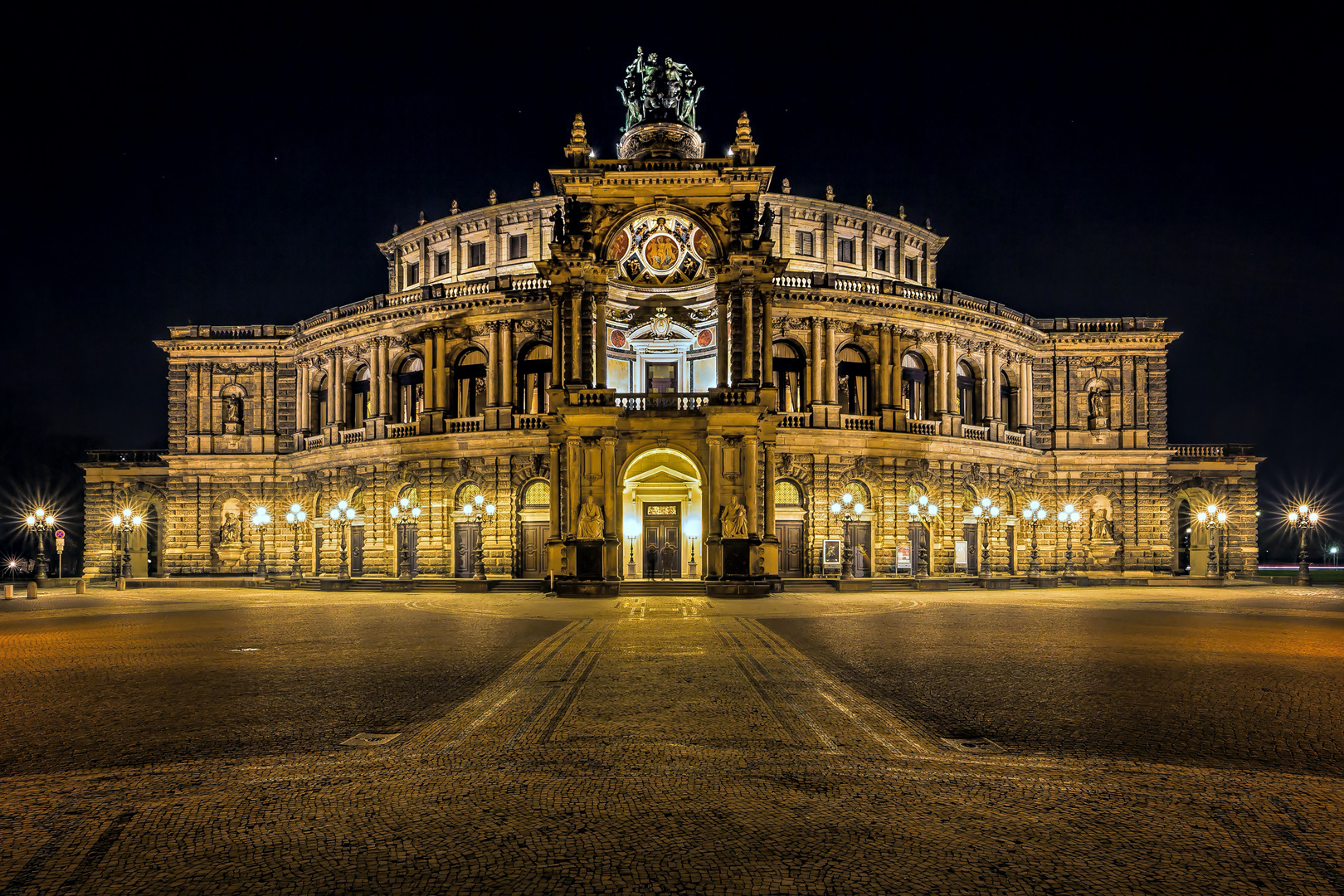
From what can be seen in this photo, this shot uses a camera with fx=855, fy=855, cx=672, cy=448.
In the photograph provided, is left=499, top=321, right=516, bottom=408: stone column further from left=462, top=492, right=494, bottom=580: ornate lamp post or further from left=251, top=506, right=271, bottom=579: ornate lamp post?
left=251, top=506, right=271, bottom=579: ornate lamp post

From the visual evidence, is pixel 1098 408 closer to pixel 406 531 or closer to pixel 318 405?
pixel 406 531

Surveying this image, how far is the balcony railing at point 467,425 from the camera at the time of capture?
48531 millimetres

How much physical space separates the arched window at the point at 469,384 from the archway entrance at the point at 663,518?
11.9 meters

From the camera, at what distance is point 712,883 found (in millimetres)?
5867

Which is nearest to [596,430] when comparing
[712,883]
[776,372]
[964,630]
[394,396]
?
[776,372]

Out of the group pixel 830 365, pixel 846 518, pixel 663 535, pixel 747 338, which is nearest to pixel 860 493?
pixel 846 518

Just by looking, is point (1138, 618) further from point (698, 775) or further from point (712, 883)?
point (712, 883)

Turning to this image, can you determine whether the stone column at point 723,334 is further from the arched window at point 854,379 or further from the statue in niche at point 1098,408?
the statue in niche at point 1098,408

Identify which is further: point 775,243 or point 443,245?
point 443,245

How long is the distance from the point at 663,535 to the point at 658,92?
25777 mm

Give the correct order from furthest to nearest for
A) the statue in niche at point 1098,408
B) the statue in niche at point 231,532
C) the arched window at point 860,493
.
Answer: the statue in niche at point 231,532
the statue in niche at point 1098,408
the arched window at point 860,493

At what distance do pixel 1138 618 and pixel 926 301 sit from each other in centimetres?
2697

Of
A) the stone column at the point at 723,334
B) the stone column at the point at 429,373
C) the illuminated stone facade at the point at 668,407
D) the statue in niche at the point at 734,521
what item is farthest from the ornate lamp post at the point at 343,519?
the stone column at the point at 723,334

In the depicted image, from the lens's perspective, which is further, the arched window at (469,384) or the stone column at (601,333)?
the arched window at (469,384)
